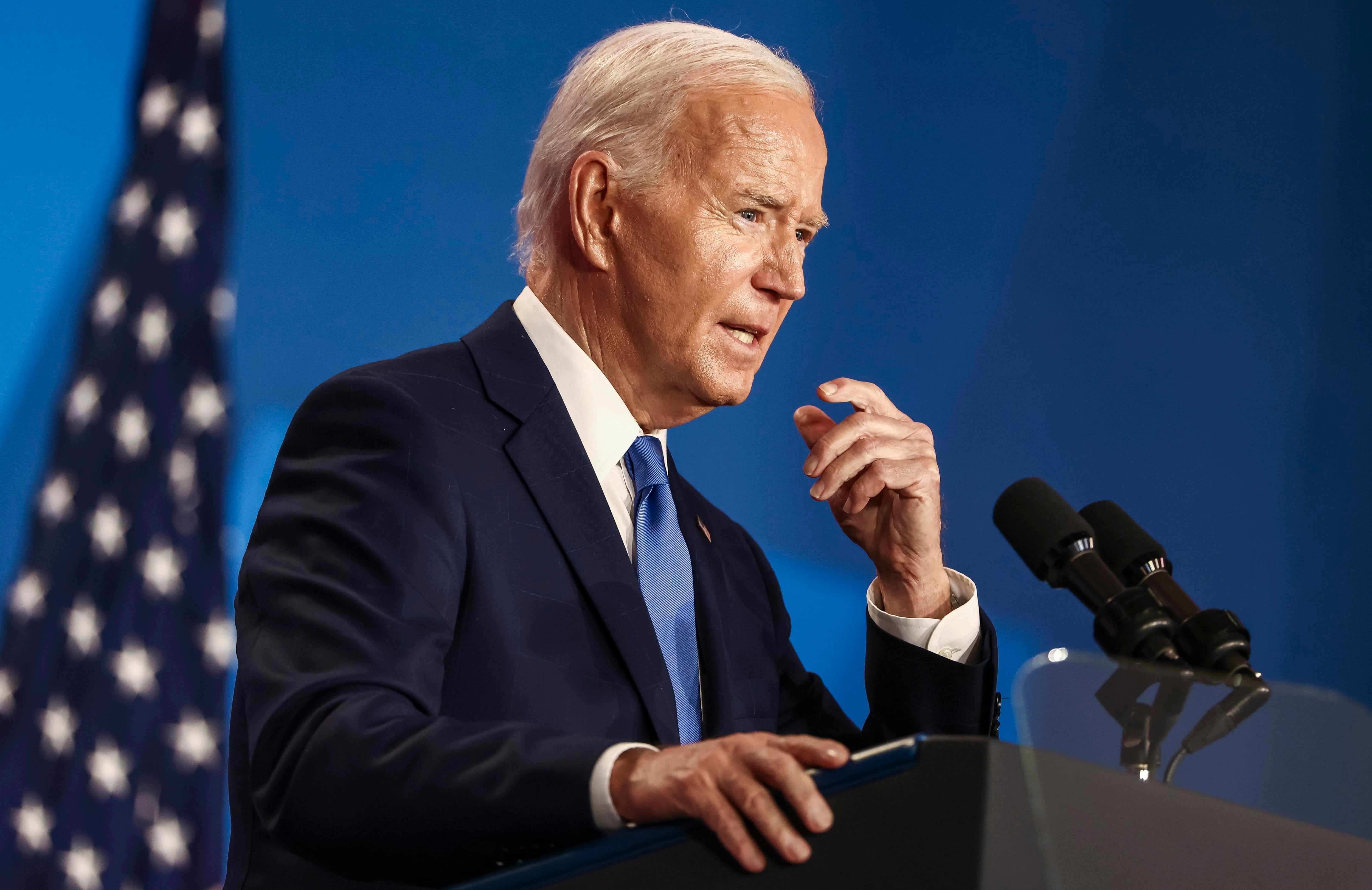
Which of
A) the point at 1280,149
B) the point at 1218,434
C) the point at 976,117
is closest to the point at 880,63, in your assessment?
the point at 976,117

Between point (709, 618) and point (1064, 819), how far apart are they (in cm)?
89

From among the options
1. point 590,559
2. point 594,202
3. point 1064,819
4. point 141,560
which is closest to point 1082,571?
point 1064,819

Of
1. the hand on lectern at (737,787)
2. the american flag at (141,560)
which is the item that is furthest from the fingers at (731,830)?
the american flag at (141,560)

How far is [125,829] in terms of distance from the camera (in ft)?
8.01

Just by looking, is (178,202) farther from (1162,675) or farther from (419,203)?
(1162,675)

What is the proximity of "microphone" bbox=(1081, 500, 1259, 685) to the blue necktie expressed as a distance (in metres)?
0.50

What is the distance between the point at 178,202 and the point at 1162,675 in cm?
248

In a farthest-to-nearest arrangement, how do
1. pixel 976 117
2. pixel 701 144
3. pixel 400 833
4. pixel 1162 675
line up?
pixel 976 117 < pixel 701 144 < pixel 400 833 < pixel 1162 675

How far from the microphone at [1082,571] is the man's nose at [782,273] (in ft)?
1.89

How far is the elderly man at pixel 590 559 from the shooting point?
0.82 meters

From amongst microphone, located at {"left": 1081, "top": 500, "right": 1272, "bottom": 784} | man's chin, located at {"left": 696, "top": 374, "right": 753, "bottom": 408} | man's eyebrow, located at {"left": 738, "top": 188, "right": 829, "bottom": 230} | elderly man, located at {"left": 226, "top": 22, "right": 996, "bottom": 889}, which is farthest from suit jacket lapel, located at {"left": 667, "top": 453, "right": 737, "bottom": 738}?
microphone, located at {"left": 1081, "top": 500, "right": 1272, "bottom": 784}

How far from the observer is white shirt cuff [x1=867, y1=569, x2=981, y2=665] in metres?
1.53

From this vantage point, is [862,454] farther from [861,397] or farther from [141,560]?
[141,560]

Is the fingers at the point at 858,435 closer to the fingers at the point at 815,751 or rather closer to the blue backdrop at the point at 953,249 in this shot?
the fingers at the point at 815,751
